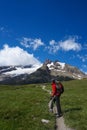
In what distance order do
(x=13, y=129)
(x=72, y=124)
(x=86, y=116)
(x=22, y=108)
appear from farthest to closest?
(x=22, y=108) < (x=86, y=116) < (x=72, y=124) < (x=13, y=129)

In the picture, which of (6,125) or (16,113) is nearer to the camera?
(6,125)

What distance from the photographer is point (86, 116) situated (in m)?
28.0

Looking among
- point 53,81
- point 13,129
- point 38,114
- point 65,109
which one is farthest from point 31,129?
point 65,109

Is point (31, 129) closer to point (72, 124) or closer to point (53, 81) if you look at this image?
point (72, 124)

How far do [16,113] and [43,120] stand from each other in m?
4.05

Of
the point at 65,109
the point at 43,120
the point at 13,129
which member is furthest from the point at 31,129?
the point at 65,109

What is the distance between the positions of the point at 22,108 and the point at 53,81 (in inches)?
201

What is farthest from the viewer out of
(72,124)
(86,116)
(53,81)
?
(53,81)

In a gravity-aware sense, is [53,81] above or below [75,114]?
above

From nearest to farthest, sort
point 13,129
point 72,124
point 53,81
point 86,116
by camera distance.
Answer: point 13,129 < point 72,124 < point 86,116 < point 53,81

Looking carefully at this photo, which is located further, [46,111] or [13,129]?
[46,111]

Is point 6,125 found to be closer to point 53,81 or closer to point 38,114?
point 38,114

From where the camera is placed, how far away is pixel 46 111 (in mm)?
30188

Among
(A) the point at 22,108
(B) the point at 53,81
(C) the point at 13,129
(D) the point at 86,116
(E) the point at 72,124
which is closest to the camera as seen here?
(C) the point at 13,129
